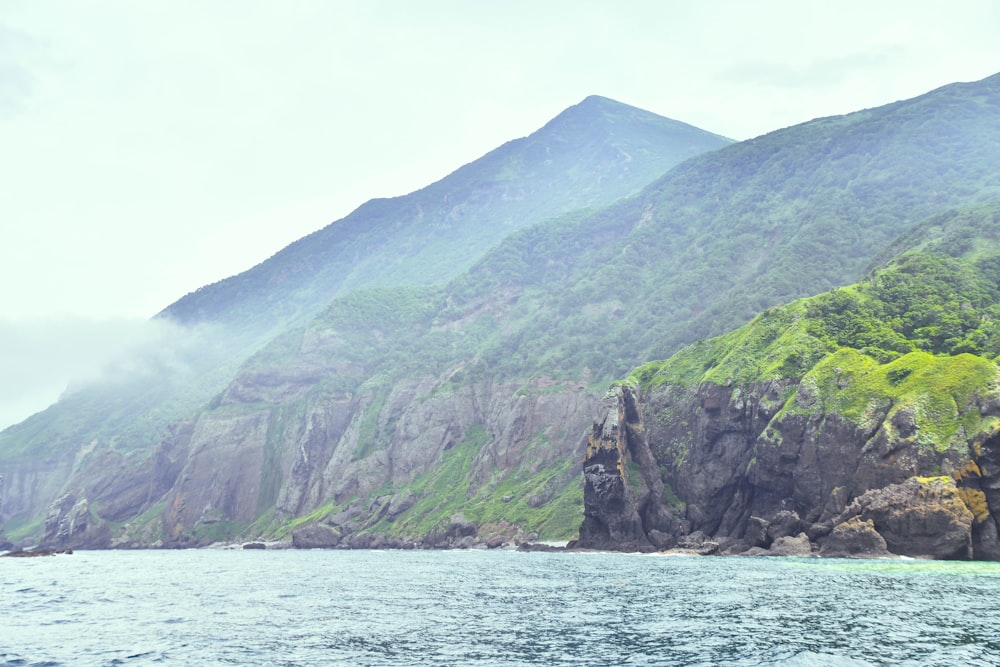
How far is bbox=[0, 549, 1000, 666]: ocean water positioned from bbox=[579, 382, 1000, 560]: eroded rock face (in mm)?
10837

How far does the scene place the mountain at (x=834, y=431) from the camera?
106 metres

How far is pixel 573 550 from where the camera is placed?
164250mm

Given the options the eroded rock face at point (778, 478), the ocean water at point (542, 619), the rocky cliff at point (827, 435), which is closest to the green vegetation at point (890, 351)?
the rocky cliff at point (827, 435)

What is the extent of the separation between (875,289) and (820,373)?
39245mm

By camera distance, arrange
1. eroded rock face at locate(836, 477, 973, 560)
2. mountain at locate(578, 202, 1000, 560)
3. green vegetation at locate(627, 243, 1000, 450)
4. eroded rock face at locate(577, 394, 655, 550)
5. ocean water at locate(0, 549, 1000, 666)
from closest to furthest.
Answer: ocean water at locate(0, 549, 1000, 666), eroded rock face at locate(836, 477, 973, 560), mountain at locate(578, 202, 1000, 560), green vegetation at locate(627, 243, 1000, 450), eroded rock face at locate(577, 394, 655, 550)

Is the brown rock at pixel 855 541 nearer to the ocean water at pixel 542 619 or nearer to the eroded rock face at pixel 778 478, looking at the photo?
the eroded rock face at pixel 778 478

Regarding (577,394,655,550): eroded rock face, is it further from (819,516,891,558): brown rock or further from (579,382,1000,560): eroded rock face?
(819,516,891,558): brown rock

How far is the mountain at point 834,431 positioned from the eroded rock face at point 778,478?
24cm

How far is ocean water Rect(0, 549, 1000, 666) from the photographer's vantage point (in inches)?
1775

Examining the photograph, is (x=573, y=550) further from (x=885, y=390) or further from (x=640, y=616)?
(x=640, y=616)

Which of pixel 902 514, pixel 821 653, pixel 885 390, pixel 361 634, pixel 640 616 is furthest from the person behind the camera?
pixel 885 390

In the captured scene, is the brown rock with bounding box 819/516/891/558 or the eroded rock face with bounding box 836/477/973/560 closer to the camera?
the eroded rock face with bounding box 836/477/973/560

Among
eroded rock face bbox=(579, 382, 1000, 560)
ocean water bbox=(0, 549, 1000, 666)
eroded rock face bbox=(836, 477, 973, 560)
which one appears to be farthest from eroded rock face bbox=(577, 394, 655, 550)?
ocean water bbox=(0, 549, 1000, 666)

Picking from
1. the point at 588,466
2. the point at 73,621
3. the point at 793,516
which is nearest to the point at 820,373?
the point at 793,516
